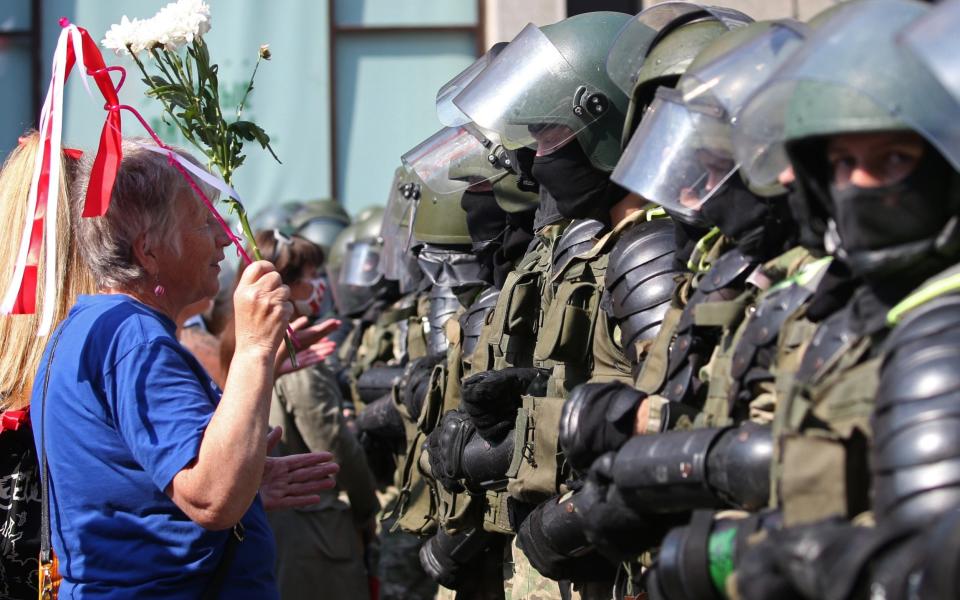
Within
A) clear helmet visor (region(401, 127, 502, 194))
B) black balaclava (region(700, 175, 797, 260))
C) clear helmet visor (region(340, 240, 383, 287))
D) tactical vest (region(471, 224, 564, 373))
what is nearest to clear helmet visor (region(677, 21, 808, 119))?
black balaclava (region(700, 175, 797, 260))

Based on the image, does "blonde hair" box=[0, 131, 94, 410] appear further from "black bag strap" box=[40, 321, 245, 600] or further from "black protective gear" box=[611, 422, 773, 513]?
"black protective gear" box=[611, 422, 773, 513]

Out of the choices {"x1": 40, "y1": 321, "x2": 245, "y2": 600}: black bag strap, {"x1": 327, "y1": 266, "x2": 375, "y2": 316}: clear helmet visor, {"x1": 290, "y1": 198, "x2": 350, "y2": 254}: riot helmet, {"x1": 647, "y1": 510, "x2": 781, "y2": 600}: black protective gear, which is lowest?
{"x1": 290, "y1": 198, "x2": 350, "y2": 254}: riot helmet

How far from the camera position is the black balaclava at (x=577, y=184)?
13.5 ft

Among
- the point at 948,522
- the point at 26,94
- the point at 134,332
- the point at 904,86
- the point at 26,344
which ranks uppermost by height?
the point at 904,86

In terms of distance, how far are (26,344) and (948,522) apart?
2.46 metres

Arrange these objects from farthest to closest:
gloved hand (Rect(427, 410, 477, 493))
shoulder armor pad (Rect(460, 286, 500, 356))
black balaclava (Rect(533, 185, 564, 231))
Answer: shoulder armor pad (Rect(460, 286, 500, 356)), black balaclava (Rect(533, 185, 564, 231)), gloved hand (Rect(427, 410, 477, 493))

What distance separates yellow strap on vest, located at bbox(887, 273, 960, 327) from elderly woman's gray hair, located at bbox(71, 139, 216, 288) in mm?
1762

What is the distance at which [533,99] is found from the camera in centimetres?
425

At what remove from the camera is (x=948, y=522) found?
6.19ft

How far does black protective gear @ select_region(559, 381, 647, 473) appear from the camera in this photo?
2.99 m

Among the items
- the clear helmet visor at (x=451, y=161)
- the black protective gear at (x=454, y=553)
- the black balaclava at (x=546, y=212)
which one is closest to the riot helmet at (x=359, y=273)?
the clear helmet visor at (x=451, y=161)

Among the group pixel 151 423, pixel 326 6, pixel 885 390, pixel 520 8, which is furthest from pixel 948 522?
pixel 326 6

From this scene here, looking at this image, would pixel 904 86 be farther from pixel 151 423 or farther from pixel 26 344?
pixel 26 344

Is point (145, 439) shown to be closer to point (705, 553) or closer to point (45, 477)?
point (45, 477)
